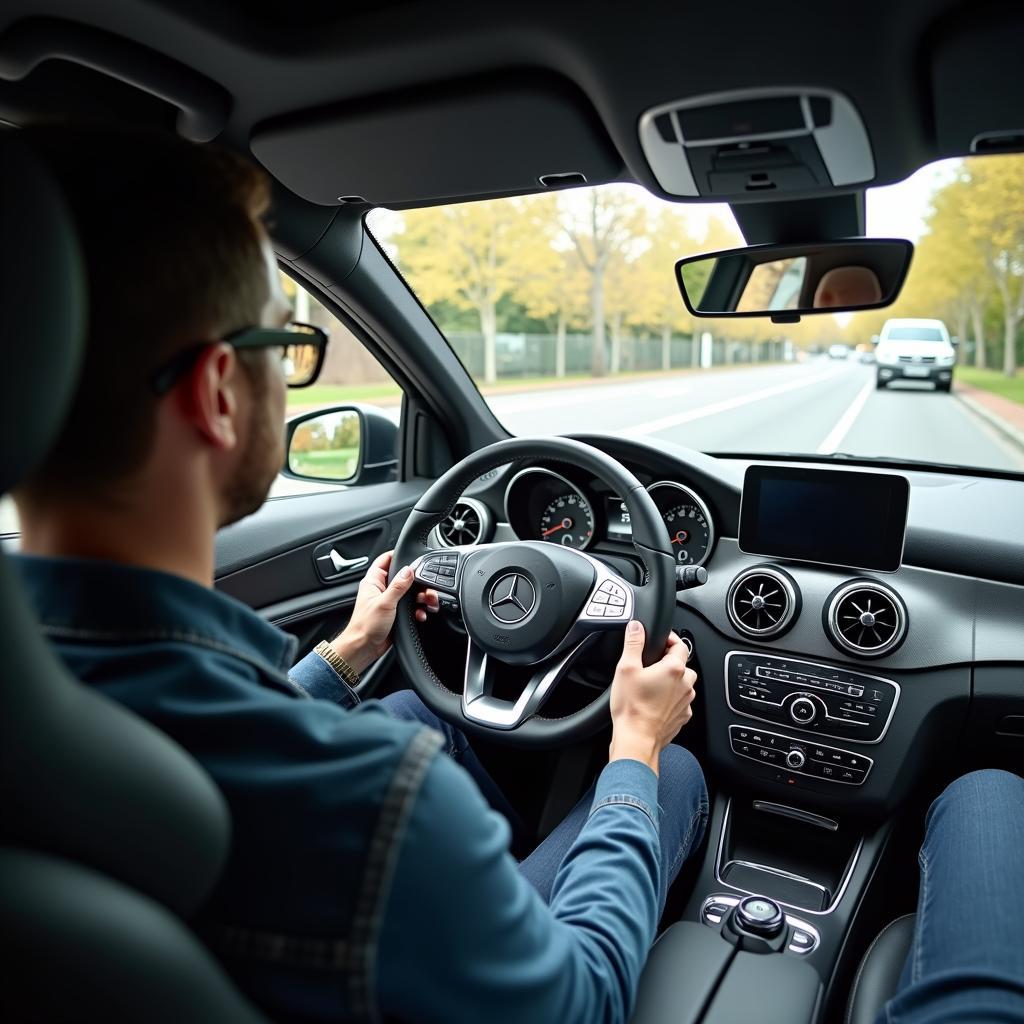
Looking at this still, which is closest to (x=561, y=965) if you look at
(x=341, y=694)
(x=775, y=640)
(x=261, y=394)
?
(x=261, y=394)

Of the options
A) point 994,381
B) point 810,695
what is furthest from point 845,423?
point 810,695

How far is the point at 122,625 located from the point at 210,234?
447mm

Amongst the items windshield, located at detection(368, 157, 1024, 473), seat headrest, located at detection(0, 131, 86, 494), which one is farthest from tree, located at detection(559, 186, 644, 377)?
seat headrest, located at detection(0, 131, 86, 494)

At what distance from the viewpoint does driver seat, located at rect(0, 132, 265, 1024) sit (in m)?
0.81

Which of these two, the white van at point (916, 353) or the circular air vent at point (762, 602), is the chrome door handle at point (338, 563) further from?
the white van at point (916, 353)

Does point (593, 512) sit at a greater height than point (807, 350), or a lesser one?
lesser

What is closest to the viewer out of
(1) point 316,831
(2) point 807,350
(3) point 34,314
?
(3) point 34,314

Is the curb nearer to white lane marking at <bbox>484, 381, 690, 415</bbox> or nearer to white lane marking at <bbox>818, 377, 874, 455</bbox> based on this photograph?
white lane marking at <bbox>818, 377, 874, 455</bbox>

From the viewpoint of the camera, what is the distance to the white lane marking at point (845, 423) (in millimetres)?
3549

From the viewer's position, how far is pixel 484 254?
10289 mm

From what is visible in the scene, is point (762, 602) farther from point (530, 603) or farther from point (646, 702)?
point (646, 702)

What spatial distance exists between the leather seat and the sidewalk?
1.99 metres

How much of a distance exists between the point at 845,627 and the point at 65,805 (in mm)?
2330

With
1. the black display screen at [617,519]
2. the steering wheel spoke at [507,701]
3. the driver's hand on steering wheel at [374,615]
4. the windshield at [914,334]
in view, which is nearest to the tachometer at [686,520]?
the black display screen at [617,519]
